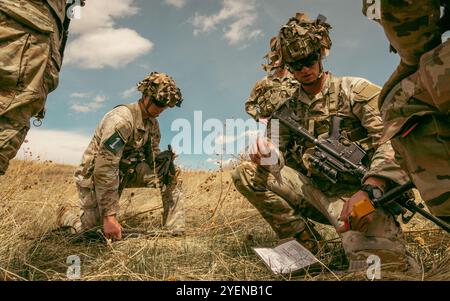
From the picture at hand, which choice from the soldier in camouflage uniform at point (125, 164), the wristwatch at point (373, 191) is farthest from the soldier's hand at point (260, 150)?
the soldier in camouflage uniform at point (125, 164)

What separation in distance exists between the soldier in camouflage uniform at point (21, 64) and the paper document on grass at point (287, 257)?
158 cm

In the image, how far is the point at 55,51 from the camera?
2557 millimetres

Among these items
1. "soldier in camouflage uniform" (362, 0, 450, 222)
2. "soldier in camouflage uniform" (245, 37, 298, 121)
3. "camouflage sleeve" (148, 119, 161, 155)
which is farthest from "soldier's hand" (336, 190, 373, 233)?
"camouflage sleeve" (148, 119, 161, 155)

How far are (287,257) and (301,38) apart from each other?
1.56m

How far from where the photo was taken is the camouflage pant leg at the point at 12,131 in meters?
2.18

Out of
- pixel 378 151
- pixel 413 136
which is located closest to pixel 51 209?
pixel 378 151

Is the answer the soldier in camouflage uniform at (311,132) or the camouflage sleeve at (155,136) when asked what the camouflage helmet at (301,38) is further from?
the camouflage sleeve at (155,136)

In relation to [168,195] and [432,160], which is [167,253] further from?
[432,160]

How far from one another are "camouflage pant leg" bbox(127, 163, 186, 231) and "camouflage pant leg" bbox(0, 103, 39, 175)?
7.89 feet

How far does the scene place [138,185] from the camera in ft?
15.8

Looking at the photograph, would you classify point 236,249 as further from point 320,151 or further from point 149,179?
point 149,179

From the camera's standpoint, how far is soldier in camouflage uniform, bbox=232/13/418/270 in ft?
10.1
